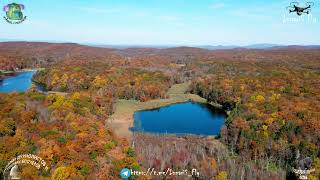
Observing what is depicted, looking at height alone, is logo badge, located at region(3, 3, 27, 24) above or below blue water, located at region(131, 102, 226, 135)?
above

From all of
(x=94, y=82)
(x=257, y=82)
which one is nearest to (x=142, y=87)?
(x=94, y=82)

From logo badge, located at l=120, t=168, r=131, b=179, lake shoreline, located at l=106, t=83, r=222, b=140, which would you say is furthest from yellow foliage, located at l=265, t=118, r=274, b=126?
logo badge, located at l=120, t=168, r=131, b=179

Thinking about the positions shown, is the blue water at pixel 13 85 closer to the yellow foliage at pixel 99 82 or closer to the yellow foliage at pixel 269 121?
the yellow foliage at pixel 99 82

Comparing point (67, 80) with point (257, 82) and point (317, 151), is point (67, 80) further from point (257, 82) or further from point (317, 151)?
point (317, 151)

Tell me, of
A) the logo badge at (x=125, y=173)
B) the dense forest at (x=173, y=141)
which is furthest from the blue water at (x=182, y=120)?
the logo badge at (x=125, y=173)

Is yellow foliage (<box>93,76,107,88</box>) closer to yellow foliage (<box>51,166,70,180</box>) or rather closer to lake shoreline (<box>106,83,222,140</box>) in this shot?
lake shoreline (<box>106,83,222,140</box>)
